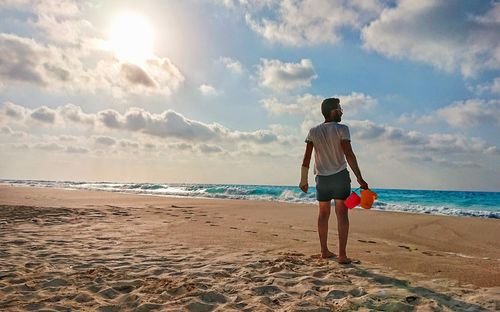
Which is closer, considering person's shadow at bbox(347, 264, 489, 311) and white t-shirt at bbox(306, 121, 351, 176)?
person's shadow at bbox(347, 264, 489, 311)

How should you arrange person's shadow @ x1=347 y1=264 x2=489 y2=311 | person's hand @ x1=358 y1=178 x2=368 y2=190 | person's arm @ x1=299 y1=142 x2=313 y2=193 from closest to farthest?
person's shadow @ x1=347 y1=264 x2=489 y2=311
person's hand @ x1=358 y1=178 x2=368 y2=190
person's arm @ x1=299 y1=142 x2=313 y2=193

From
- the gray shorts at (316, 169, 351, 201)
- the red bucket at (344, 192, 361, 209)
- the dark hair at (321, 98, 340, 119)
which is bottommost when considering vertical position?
the red bucket at (344, 192, 361, 209)

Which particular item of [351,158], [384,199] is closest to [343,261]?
[351,158]

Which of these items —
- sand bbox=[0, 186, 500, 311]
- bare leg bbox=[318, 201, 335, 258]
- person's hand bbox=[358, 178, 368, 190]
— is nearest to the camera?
sand bbox=[0, 186, 500, 311]

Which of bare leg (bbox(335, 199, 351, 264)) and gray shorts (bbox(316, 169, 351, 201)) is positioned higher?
gray shorts (bbox(316, 169, 351, 201))

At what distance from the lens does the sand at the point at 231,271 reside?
2957mm

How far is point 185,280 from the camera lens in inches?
140

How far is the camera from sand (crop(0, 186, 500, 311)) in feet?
9.70

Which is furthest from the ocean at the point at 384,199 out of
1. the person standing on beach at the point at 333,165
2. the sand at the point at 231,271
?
the person standing on beach at the point at 333,165

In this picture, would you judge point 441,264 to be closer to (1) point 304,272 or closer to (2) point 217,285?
(1) point 304,272

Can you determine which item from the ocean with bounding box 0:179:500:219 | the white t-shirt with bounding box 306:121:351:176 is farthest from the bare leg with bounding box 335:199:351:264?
the ocean with bounding box 0:179:500:219

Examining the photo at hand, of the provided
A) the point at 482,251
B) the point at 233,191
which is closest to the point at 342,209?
the point at 482,251

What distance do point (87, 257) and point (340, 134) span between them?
3.62 metres

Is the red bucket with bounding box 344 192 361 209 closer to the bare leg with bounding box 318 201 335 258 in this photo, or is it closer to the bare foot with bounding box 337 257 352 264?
the bare leg with bounding box 318 201 335 258
